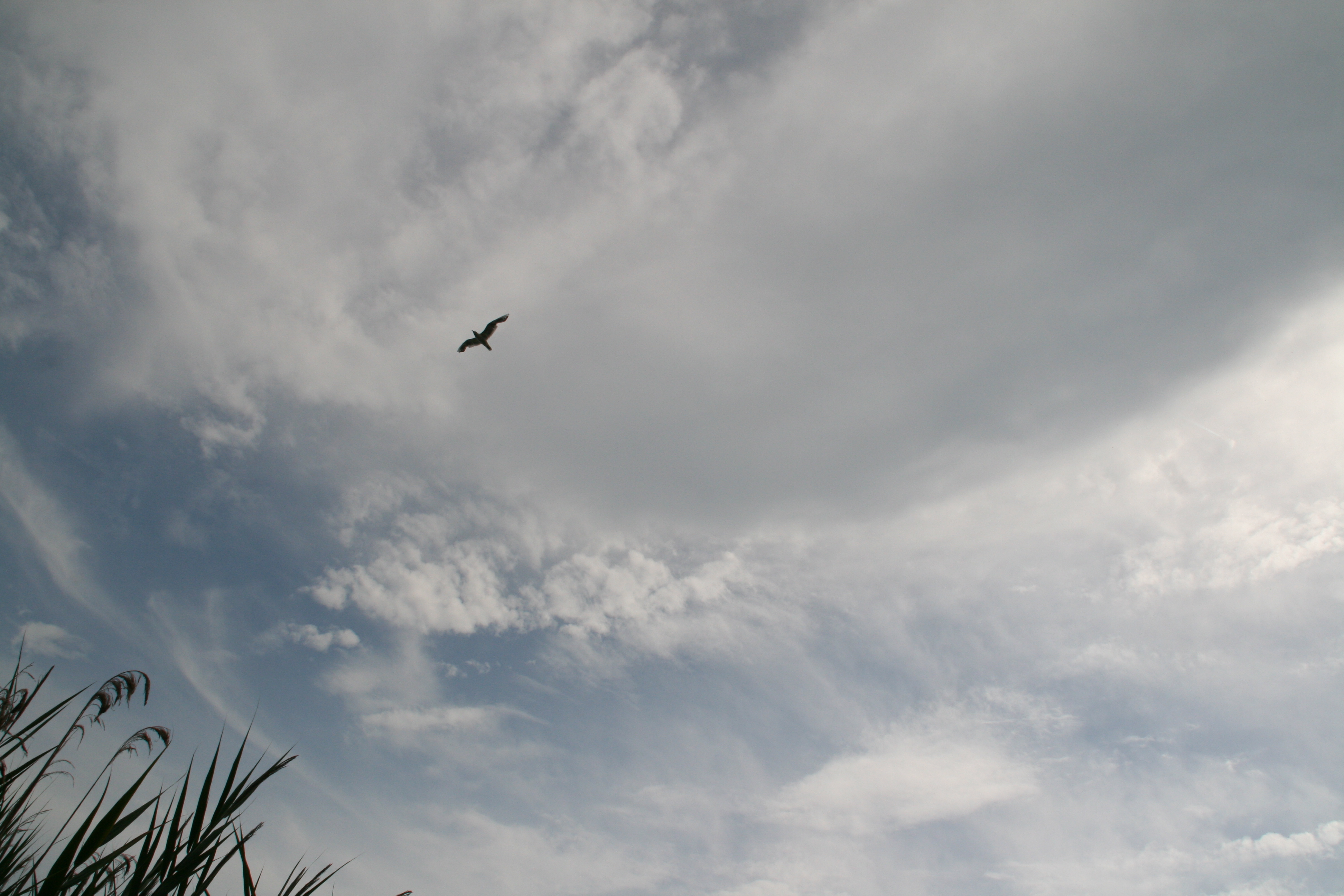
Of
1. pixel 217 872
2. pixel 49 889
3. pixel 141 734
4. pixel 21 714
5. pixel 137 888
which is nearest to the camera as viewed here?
pixel 49 889

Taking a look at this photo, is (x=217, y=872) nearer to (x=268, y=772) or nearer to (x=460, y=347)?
(x=268, y=772)

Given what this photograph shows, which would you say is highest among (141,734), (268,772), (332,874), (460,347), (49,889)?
(460,347)

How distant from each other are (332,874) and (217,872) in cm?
132

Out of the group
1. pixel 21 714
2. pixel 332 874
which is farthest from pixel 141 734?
→ pixel 332 874

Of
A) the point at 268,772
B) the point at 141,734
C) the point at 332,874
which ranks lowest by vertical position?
the point at 332,874

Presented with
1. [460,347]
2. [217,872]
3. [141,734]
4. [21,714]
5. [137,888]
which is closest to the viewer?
[137,888]

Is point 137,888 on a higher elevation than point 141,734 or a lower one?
lower

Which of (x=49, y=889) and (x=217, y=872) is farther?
(x=217, y=872)

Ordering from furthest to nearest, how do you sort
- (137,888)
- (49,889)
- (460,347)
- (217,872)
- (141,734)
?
(460,347) → (141,734) → (217,872) → (137,888) → (49,889)

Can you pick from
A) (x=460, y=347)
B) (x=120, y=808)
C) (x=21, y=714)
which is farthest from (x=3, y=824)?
(x=460, y=347)

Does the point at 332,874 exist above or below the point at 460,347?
below

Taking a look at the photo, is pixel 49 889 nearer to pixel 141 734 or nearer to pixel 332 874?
pixel 332 874

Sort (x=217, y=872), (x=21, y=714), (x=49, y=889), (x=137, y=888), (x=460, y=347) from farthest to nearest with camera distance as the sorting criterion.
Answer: (x=460, y=347) → (x=21, y=714) → (x=217, y=872) → (x=137, y=888) → (x=49, y=889)

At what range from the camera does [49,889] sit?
175 inches
